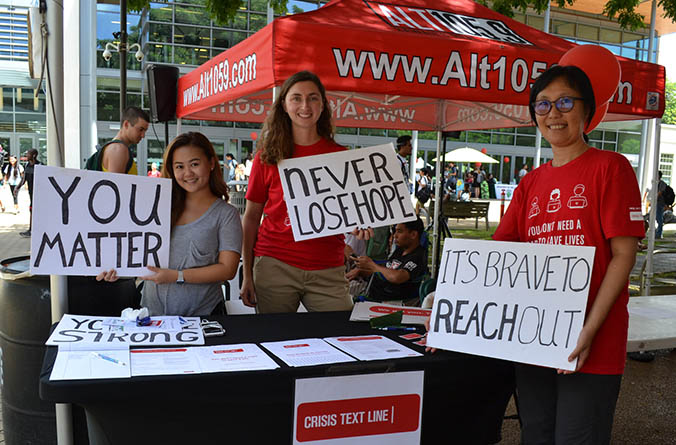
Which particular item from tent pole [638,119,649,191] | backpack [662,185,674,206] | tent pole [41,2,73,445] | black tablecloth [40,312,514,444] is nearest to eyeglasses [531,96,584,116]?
black tablecloth [40,312,514,444]

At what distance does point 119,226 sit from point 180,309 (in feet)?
1.59

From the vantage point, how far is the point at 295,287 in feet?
9.20

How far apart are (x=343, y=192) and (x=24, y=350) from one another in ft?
5.82

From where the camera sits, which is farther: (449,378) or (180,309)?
(180,309)

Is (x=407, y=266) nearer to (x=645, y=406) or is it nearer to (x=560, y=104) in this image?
(x=645, y=406)

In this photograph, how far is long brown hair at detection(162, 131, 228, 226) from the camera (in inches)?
103

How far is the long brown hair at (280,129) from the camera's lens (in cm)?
275

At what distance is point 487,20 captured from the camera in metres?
4.77

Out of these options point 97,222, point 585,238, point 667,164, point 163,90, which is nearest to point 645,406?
point 585,238

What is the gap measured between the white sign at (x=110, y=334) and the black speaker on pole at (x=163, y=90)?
4857 millimetres

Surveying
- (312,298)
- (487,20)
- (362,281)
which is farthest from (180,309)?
(487,20)

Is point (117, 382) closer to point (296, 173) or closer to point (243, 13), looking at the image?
point (296, 173)

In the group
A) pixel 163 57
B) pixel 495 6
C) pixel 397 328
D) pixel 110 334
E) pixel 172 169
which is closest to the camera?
pixel 110 334

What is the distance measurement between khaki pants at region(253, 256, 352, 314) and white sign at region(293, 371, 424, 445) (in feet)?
2.94
